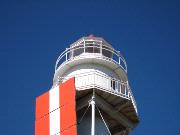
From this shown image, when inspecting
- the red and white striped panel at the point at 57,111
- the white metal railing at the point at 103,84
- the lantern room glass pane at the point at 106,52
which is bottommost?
the red and white striped panel at the point at 57,111

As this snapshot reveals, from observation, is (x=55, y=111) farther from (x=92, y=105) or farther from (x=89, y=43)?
(x=89, y=43)

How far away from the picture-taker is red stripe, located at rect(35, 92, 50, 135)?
43.7 meters

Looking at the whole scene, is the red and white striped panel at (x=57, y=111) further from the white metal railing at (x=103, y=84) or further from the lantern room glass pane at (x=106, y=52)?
the lantern room glass pane at (x=106, y=52)

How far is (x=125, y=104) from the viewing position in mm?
44906

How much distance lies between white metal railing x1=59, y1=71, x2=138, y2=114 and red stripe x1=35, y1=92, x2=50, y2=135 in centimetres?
249

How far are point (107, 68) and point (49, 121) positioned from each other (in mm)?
6272

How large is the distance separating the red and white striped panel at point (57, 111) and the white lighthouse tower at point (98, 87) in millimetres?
913

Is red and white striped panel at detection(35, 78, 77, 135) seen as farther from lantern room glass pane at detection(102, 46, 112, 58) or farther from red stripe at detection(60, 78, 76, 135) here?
lantern room glass pane at detection(102, 46, 112, 58)

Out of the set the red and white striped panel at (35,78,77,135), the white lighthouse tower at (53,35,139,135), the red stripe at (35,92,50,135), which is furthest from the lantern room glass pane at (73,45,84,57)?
the red stripe at (35,92,50,135)

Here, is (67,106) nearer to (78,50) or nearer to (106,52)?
(78,50)

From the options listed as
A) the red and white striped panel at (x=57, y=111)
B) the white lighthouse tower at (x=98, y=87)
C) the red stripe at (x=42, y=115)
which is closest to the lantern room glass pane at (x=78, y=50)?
the white lighthouse tower at (x=98, y=87)

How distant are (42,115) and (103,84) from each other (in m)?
4.86

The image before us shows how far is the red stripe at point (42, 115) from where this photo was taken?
43.7m

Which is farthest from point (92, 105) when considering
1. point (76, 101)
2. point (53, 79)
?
point (53, 79)
